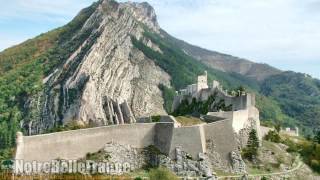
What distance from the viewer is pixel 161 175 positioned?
66.7 metres

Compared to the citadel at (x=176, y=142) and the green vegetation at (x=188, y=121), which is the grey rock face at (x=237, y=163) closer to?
the citadel at (x=176, y=142)

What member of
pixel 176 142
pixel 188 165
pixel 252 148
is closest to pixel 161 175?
pixel 188 165

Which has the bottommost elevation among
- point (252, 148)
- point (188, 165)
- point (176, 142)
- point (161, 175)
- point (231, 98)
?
point (161, 175)

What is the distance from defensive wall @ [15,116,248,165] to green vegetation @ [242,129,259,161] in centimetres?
289

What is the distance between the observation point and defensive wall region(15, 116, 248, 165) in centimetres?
6562

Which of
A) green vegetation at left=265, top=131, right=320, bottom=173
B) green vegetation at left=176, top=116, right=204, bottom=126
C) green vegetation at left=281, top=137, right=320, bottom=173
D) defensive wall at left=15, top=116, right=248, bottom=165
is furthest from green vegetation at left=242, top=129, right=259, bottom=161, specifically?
green vegetation at left=281, top=137, right=320, bottom=173

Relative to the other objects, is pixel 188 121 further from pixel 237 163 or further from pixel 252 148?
pixel 237 163

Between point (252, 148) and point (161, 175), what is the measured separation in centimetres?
1373

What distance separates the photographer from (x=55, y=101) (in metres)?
179

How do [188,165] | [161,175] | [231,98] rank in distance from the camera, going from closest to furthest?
[161,175]
[188,165]
[231,98]

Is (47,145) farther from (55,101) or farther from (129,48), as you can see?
(129,48)

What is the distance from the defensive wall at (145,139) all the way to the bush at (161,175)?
2962mm

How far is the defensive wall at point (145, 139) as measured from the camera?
65.6 m

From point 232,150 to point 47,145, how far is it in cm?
1926
